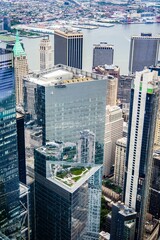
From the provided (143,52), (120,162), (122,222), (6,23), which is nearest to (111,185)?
(120,162)

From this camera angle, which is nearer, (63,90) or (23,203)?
(63,90)

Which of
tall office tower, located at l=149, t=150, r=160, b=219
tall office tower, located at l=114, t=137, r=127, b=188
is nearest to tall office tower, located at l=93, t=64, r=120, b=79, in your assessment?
tall office tower, located at l=114, t=137, r=127, b=188

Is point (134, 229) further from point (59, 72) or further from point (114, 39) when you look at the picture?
point (114, 39)

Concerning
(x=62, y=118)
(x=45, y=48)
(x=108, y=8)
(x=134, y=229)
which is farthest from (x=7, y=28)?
(x=134, y=229)

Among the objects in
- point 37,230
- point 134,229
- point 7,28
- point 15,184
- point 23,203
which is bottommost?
point 134,229

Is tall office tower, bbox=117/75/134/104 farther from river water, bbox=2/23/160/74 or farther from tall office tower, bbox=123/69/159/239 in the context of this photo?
tall office tower, bbox=123/69/159/239

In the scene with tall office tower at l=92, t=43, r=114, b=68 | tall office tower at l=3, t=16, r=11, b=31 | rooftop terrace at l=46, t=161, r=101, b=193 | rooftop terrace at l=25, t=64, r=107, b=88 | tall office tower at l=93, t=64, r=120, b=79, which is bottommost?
rooftop terrace at l=46, t=161, r=101, b=193

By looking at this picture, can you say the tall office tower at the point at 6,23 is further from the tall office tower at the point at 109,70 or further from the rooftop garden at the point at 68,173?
the rooftop garden at the point at 68,173

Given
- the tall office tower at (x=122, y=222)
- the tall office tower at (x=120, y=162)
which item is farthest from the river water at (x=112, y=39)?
the tall office tower at (x=122, y=222)
